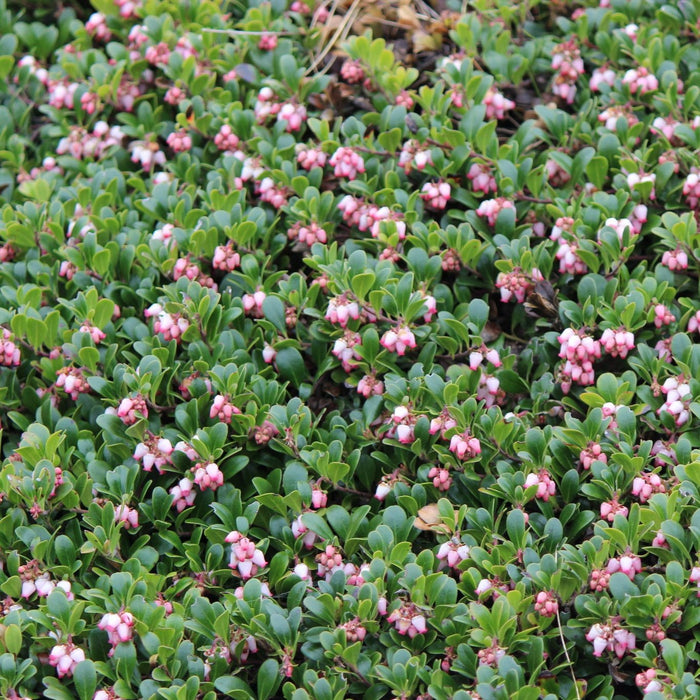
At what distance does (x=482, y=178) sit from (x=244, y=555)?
1607 mm

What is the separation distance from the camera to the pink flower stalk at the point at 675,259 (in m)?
3.21

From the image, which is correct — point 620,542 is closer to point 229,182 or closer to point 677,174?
point 677,174

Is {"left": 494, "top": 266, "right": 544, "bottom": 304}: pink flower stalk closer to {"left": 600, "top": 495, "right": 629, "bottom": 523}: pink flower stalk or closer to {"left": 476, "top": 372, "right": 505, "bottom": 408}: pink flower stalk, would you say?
{"left": 476, "top": 372, "right": 505, "bottom": 408}: pink flower stalk

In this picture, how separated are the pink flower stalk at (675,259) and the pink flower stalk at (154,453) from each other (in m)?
1.67

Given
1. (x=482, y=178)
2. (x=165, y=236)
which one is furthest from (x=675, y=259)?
(x=165, y=236)

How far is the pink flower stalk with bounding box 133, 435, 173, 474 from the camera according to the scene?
9.80ft

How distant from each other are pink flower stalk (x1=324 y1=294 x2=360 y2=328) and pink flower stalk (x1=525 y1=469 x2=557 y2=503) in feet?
2.43

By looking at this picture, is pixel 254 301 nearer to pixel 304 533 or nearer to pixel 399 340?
pixel 399 340

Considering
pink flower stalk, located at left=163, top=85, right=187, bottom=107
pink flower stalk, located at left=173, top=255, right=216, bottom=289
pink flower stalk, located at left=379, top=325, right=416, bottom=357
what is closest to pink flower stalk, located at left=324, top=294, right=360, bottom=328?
pink flower stalk, located at left=379, top=325, right=416, bottom=357

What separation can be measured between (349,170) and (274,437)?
1.09 m

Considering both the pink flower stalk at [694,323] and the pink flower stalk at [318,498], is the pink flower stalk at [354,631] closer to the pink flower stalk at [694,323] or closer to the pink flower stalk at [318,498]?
the pink flower stalk at [318,498]

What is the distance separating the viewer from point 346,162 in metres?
3.59

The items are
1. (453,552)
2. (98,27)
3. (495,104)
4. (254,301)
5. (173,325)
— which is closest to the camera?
(453,552)

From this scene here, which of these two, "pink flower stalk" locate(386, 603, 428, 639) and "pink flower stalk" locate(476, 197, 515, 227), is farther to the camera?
"pink flower stalk" locate(476, 197, 515, 227)
